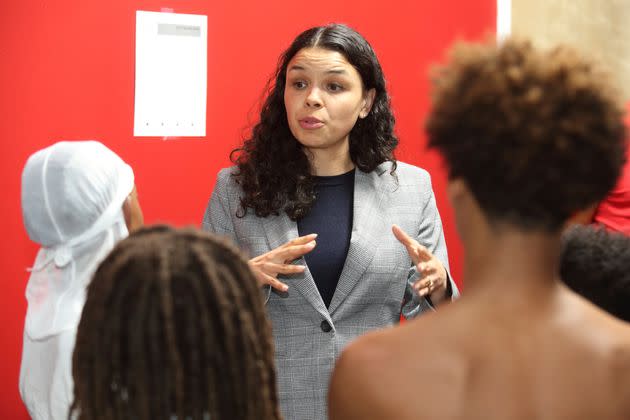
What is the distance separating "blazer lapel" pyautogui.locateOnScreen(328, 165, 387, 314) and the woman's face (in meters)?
0.15

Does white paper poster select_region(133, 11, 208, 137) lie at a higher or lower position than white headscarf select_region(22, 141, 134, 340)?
higher

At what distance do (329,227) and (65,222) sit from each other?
34.1 inches

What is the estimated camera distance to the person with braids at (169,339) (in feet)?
3.69

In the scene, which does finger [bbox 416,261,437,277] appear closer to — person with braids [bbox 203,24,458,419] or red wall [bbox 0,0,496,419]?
person with braids [bbox 203,24,458,419]

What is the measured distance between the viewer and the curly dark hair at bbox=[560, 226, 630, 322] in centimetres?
147

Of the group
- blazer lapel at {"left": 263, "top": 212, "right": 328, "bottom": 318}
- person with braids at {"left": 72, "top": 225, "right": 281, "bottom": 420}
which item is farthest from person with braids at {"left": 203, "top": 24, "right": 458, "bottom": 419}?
person with braids at {"left": 72, "top": 225, "right": 281, "bottom": 420}

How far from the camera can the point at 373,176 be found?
239cm

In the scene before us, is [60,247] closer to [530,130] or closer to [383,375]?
[383,375]

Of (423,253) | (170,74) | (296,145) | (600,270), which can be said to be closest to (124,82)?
(170,74)

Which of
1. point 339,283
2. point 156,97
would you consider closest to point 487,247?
point 339,283

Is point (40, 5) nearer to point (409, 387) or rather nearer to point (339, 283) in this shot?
point (339, 283)

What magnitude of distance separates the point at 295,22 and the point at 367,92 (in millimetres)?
723

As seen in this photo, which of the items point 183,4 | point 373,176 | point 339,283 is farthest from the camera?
point 183,4

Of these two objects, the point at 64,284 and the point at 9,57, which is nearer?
the point at 64,284
